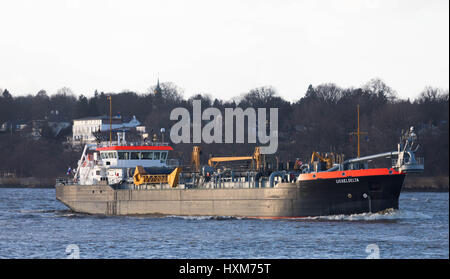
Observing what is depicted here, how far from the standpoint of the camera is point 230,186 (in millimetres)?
58000

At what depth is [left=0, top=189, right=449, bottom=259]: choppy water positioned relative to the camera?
129 ft

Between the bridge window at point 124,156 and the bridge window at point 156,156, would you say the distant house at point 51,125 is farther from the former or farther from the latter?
the bridge window at point 124,156

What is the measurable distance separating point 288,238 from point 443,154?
166 ft

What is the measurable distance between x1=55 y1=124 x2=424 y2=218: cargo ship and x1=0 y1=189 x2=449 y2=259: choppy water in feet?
3.80

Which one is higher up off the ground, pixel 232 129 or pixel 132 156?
pixel 232 129

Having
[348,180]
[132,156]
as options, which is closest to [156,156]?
[132,156]

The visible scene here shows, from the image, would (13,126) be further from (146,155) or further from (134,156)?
(134,156)

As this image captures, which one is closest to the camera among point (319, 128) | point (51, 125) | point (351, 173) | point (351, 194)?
point (351, 173)

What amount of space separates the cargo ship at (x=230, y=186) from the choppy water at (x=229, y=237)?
1.16 meters

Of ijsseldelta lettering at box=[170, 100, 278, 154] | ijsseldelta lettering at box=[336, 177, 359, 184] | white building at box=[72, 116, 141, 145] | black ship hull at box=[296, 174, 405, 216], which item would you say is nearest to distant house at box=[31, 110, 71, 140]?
white building at box=[72, 116, 141, 145]

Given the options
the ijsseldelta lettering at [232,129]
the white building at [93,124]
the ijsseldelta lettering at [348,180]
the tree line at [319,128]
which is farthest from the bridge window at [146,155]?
the white building at [93,124]

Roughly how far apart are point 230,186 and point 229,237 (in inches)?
511

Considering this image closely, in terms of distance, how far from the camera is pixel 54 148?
520 ft

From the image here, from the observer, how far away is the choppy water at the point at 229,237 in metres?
39.2
